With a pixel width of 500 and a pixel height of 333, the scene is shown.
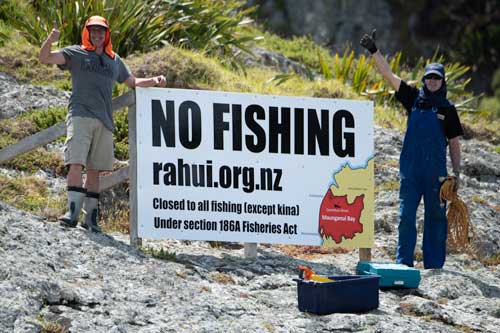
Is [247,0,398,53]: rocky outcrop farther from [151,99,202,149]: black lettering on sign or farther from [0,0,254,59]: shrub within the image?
[151,99,202,149]: black lettering on sign

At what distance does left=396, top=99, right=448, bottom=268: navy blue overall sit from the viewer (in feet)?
37.5

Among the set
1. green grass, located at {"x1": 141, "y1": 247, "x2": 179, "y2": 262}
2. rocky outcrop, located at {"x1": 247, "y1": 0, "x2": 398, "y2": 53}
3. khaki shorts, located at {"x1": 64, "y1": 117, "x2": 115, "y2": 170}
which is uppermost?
rocky outcrop, located at {"x1": 247, "y1": 0, "x2": 398, "y2": 53}

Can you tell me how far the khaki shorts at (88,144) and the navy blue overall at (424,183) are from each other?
2619 mm

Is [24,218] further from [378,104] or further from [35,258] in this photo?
[378,104]

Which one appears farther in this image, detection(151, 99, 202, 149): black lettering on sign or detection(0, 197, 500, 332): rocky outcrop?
detection(151, 99, 202, 149): black lettering on sign

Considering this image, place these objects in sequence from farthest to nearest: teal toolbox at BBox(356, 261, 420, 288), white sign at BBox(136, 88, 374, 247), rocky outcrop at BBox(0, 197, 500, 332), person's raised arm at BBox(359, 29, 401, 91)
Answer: person's raised arm at BBox(359, 29, 401, 91) → white sign at BBox(136, 88, 374, 247) → teal toolbox at BBox(356, 261, 420, 288) → rocky outcrop at BBox(0, 197, 500, 332)

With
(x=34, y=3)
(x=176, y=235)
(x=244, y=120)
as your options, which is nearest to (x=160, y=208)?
(x=176, y=235)

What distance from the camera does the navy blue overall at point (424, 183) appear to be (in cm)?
1143

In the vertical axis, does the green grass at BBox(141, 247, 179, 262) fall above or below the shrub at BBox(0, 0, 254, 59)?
below

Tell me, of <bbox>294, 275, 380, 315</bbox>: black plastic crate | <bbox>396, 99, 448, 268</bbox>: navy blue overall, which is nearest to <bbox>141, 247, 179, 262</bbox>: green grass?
<bbox>294, 275, 380, 315</bbox>: black plastic crate

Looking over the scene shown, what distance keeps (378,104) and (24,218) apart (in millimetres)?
8129

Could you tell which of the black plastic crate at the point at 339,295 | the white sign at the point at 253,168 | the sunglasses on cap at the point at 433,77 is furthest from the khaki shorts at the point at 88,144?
the sunglasses on cap at the point at 433,77

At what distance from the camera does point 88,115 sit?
A: 1060cm

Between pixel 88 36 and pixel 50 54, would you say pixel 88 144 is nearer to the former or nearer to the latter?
pixel 50 54
